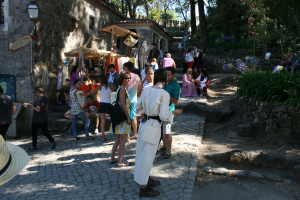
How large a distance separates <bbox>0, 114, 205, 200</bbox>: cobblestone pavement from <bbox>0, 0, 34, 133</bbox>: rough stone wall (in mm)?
2776

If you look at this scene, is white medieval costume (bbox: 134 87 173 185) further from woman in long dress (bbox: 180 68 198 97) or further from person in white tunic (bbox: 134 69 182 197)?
woman in long dress (bbox: 180 68 198 97)

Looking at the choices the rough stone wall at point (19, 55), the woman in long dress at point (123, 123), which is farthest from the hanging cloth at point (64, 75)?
the woman in long dress at point (123, 123)

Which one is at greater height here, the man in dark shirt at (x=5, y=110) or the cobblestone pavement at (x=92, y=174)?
the man in dark shirt at (x=5, y=110)

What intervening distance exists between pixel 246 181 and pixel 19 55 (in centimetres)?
809

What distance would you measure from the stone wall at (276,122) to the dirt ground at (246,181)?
24 cm

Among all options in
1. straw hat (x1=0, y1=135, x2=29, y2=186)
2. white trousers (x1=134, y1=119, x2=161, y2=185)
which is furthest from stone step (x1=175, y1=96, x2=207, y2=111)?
straw hat (x1=0, y1=135, x2=29, y2=186)

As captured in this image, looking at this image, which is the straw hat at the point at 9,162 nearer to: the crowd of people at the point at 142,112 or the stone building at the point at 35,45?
the crowd of people at the point at 142,112

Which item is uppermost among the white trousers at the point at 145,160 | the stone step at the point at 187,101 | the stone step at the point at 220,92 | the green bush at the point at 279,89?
the green bush at the point at 279,89

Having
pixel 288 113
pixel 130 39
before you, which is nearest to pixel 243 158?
pixel 288 113

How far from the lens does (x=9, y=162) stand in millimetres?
2207

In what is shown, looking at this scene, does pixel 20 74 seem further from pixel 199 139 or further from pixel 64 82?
pixel 199 139

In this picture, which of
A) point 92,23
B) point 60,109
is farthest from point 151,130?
point 92,23

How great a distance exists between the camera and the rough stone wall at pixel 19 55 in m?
8.56

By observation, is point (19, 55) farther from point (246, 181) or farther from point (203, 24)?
point (203, 24)
